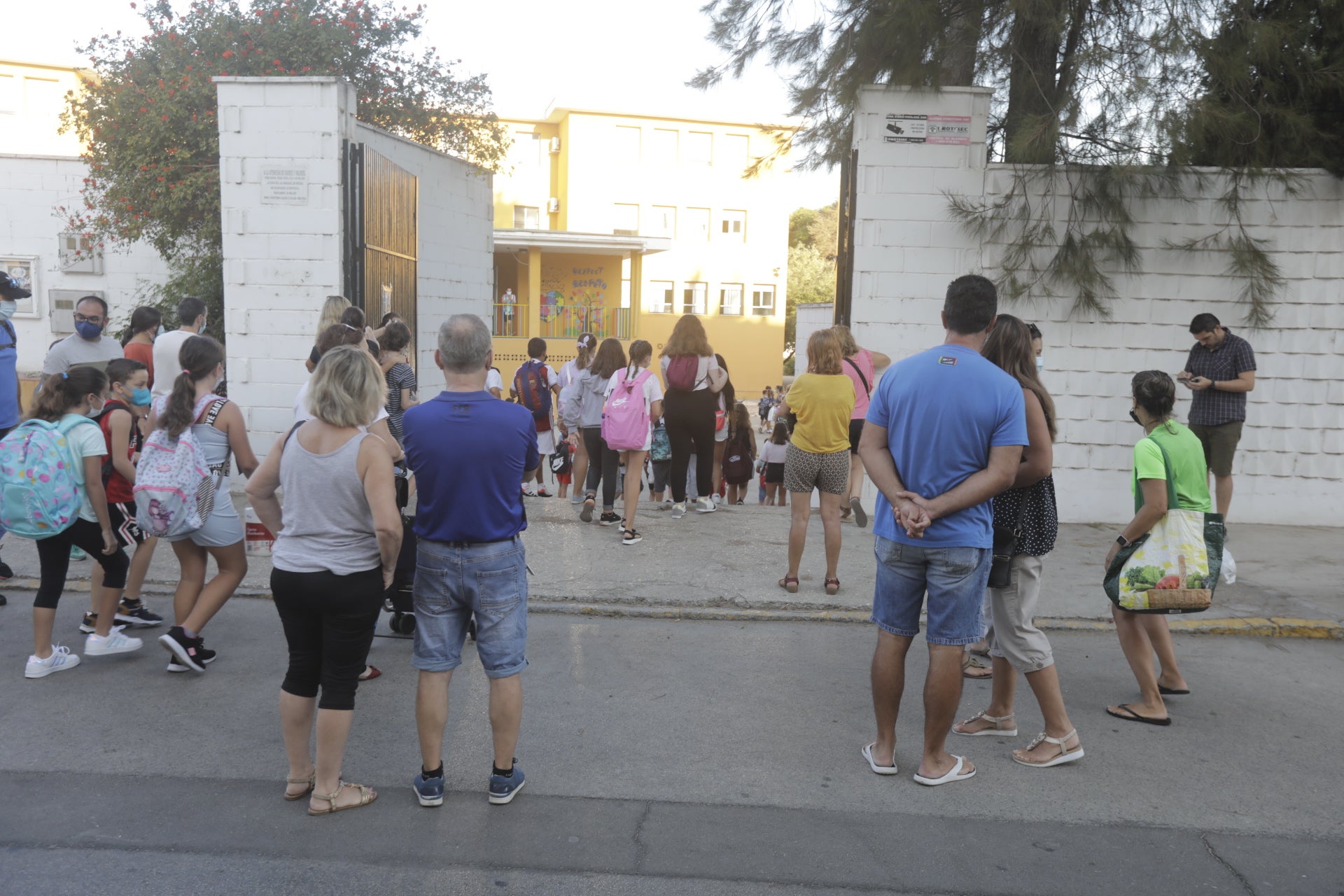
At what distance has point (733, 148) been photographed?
38.0 meters

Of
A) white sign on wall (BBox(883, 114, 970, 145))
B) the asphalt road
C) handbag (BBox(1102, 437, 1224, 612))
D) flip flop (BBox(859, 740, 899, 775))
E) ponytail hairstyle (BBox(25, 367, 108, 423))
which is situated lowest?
the asphalt road

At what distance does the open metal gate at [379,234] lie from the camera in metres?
9.06

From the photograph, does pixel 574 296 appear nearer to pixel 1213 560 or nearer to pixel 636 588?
pixel 636 588

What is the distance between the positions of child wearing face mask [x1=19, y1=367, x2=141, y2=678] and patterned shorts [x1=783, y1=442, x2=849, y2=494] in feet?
12.6

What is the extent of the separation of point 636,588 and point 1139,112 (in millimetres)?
5623

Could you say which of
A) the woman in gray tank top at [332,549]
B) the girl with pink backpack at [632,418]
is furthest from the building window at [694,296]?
the woman in gray tank top at [332,549]

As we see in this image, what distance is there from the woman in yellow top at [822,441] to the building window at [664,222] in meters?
31.8

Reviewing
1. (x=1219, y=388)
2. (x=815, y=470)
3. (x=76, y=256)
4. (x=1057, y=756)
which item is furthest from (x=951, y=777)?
(x=76, y=256)

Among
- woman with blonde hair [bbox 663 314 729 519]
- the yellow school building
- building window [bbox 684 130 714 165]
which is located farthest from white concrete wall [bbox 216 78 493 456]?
building window [bbox 684 130 714 165]

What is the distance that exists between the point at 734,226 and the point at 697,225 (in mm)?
1425

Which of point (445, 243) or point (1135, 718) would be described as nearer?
point (1135, 718)

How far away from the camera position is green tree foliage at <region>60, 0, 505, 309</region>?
13781mm

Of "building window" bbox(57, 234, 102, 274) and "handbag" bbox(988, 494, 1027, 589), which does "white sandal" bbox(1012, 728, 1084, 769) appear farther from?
"building window" bbox(57, 234, 102, 274)

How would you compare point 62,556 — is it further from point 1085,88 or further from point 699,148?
point 699,148
